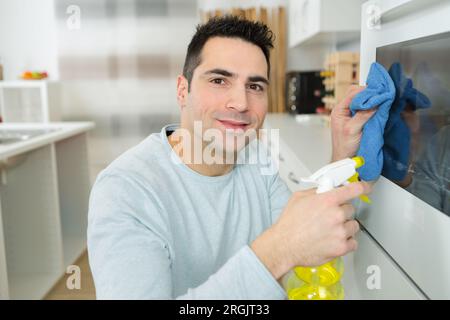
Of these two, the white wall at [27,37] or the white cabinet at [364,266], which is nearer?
the white cabinet at [364,266]

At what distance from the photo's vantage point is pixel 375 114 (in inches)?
26.5

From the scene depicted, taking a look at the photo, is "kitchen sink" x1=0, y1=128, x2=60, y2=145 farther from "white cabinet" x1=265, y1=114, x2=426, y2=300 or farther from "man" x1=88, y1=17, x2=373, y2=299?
"man" x1=88, y1=17, x2=373, y2=299

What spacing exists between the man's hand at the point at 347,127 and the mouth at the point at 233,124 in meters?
0.17

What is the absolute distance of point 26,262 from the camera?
2.13 meters

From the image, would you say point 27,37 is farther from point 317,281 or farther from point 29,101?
point 317,281

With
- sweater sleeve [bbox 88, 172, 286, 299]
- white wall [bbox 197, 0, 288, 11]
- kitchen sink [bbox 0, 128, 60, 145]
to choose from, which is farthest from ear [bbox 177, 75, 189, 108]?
white wall [bbox 197, 0, 288, 11]

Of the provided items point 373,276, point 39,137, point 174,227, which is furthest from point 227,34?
point 39,137

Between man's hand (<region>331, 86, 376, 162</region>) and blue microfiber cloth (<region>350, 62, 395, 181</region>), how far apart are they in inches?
1.0

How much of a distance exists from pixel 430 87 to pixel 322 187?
0.20 metres

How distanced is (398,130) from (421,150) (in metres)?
0.07

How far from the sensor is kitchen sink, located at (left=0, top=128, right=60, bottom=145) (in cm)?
195

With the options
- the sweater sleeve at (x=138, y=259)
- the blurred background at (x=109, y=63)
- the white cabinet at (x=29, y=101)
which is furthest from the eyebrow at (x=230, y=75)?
the white cabinet at (x=29, y=101)

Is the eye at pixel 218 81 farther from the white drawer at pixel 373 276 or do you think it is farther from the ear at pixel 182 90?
the white drawer at pixel 373 276

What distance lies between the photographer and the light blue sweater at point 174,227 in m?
0.55
